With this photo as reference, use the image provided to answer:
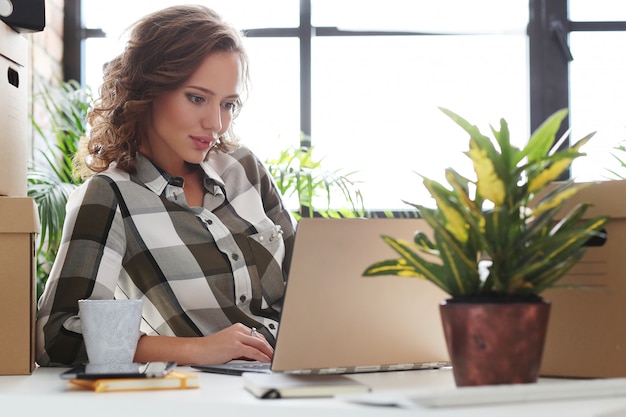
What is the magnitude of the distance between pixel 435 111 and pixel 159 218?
187 centimetres

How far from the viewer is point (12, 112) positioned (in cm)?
152

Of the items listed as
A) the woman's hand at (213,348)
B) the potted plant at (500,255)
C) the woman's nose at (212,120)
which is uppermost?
the woman's nose at (212,120)

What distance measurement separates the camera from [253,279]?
1845mm

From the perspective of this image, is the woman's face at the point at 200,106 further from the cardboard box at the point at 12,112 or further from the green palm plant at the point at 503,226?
the green palm plant at the point at 503,226

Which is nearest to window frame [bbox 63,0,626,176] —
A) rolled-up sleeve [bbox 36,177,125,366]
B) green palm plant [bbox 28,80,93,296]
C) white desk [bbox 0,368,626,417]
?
green palm plant [bbox 28,80,93,296]

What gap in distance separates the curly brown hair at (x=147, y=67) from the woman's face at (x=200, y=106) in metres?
0.02

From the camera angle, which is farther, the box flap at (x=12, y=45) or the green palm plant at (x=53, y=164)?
the green palm plant at (x=53, y=164)

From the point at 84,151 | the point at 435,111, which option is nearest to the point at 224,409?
the point at 84,151

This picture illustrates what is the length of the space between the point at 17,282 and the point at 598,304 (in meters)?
0.86

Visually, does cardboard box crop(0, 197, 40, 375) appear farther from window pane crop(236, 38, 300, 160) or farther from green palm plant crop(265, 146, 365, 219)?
window pane crop(236, 38, 300, 160)

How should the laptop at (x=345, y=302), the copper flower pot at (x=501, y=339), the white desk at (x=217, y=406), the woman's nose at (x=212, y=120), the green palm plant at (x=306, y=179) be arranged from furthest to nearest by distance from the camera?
the green palm plant at (x=306, y=179), the woman's nose at (x=212, y=120), the laptop at (x=345, y=302), the copper flower pot at (x=501, y=339), the white desk at (x=217, y=406)

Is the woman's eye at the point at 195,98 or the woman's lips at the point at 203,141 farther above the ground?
the woman's eye at the point at 195,98

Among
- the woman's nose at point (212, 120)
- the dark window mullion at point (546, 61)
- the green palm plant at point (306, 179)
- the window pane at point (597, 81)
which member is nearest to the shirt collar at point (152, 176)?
the woman's nose at point (212, 120)

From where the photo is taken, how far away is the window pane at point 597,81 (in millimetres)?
3385
